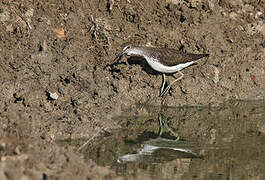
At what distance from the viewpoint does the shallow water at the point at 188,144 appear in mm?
6473

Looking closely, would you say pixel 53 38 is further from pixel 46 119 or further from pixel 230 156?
pixel 230 156

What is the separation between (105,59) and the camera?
8.73 m

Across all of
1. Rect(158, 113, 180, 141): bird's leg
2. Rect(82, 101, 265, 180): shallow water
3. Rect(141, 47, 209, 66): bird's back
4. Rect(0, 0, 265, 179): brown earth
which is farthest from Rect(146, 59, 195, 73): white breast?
Rect(158, 113, 180, 141): bird's leg

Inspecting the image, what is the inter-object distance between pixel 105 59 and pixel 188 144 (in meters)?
2.42

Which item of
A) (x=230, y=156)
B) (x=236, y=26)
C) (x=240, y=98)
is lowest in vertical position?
(x=230, y=156)

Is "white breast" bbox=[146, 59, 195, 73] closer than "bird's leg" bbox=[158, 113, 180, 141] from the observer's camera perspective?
No

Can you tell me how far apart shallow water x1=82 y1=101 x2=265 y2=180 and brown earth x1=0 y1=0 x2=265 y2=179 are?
29cm

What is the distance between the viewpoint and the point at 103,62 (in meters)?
8.70

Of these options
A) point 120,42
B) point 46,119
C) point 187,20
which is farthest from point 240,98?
point 46,119

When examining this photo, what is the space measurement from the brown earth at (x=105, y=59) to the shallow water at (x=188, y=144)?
0.29 m

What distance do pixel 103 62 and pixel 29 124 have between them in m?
2.22

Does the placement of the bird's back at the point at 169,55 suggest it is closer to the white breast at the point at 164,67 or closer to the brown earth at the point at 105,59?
the white breast at the point at 164,67

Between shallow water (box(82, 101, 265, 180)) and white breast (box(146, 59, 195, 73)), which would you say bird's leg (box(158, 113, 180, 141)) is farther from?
white breast (box(146, 59, 195, 73))

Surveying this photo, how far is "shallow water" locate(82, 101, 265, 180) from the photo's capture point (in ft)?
21.2
